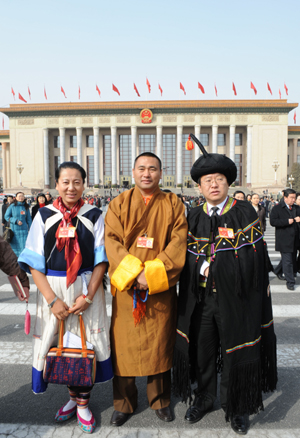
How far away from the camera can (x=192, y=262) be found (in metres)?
2.69

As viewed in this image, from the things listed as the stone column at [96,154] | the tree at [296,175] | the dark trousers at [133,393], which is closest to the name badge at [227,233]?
A: the dark trousers at [133,393]

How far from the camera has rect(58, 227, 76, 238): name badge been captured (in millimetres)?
2633

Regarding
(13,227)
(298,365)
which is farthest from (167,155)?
(298,365)

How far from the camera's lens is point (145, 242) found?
→ 8.59 ft

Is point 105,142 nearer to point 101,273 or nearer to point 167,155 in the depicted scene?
point 167,155

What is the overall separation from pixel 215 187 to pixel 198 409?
6.11 feet

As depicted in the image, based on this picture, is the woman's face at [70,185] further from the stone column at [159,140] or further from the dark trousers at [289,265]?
the stone column at [159,140]

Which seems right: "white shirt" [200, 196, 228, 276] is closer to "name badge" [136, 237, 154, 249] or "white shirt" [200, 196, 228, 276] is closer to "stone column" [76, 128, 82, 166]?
"name badge" [136, 237, 154, 249]

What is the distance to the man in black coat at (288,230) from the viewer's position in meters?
6.94

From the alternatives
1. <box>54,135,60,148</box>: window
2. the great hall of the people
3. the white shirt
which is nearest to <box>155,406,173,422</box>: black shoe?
the white shirt

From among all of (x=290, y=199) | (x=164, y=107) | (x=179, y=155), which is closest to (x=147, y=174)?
(x=290, y=199)

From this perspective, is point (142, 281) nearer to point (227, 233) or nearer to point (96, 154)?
point (227, 233)

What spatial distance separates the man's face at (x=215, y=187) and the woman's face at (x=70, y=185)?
42.1 inches

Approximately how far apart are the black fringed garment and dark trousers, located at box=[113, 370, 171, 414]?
172 millimetres
